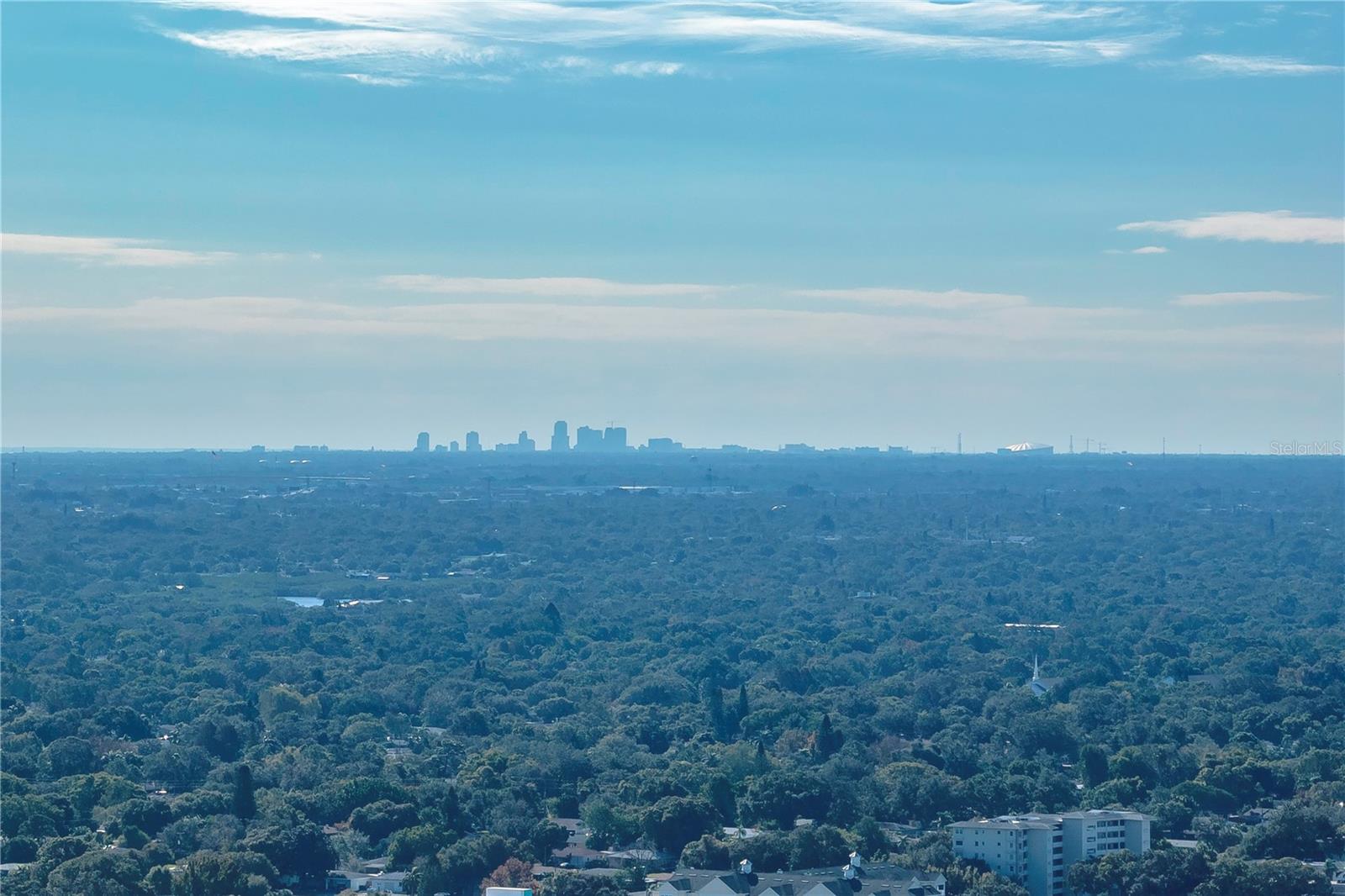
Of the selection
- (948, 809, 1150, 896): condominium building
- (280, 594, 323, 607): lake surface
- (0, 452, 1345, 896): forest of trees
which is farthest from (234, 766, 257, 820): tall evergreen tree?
(280, 594, 323, 607): lake surface

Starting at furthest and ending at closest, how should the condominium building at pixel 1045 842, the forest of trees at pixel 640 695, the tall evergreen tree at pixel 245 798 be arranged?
the tall evergreen tree at pixel 245 798
the forest of trees at pixel 640 695
the condominium building at pixel 1045 842

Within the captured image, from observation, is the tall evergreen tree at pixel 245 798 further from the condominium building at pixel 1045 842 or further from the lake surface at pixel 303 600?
the lake surface at pixel 303 600

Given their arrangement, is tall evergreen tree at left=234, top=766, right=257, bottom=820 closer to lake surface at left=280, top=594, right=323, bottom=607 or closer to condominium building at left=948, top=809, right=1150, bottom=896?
condominium building at left=948, top=809, right=1150, bottom=896

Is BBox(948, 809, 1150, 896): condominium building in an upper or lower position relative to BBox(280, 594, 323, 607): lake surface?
upper

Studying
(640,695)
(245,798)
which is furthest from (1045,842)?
(640,695)

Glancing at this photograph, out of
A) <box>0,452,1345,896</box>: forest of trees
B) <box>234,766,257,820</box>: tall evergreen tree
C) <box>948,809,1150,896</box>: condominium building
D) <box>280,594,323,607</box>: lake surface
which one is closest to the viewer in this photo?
<box>948,809,1150,896</box>: condominium building

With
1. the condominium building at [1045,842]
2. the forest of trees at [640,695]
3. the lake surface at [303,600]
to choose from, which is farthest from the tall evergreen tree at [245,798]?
the lake surface at [303,600]

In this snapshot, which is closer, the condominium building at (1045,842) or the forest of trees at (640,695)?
the condominium building at (1045,842)
